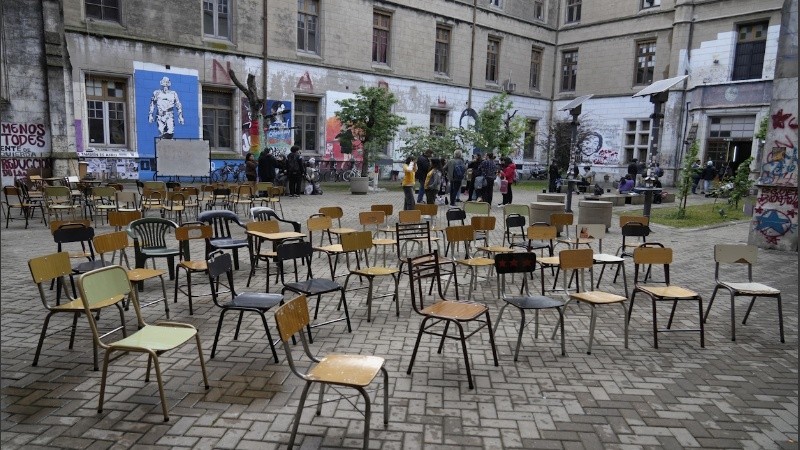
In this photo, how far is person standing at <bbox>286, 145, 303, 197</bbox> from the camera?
18059 mm

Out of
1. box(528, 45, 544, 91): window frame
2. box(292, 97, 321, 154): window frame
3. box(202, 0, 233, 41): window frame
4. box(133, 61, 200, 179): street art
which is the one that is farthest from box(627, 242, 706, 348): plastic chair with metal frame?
box(528, 45, 544, 91): window frame

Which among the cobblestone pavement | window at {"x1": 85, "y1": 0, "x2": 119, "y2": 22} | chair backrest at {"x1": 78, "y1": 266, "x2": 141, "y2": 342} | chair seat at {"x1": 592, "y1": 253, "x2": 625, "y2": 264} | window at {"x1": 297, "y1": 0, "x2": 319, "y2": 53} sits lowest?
the cobblestone pavement

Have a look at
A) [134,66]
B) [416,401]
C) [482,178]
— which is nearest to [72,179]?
[134,66]

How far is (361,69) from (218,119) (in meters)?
7.23

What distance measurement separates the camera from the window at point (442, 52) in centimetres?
2800

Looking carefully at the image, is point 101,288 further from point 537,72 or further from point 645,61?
point 537,72

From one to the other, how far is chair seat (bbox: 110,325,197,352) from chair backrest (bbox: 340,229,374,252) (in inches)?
103

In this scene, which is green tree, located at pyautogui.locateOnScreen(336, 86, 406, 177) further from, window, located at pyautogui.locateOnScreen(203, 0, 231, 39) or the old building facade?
window, located at pyautogui.locateOnScreen(203, 0, 231, 39)

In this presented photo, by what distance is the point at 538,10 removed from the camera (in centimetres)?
3269

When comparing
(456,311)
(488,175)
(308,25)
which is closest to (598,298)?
(456,311)

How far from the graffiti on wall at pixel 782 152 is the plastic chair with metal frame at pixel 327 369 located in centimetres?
1036

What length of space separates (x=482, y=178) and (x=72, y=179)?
12.1 metres

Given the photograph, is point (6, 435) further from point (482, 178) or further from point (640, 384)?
point (482, 178)

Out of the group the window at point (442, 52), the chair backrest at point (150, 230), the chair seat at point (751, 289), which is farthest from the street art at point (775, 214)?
the window at point (442, 52)
